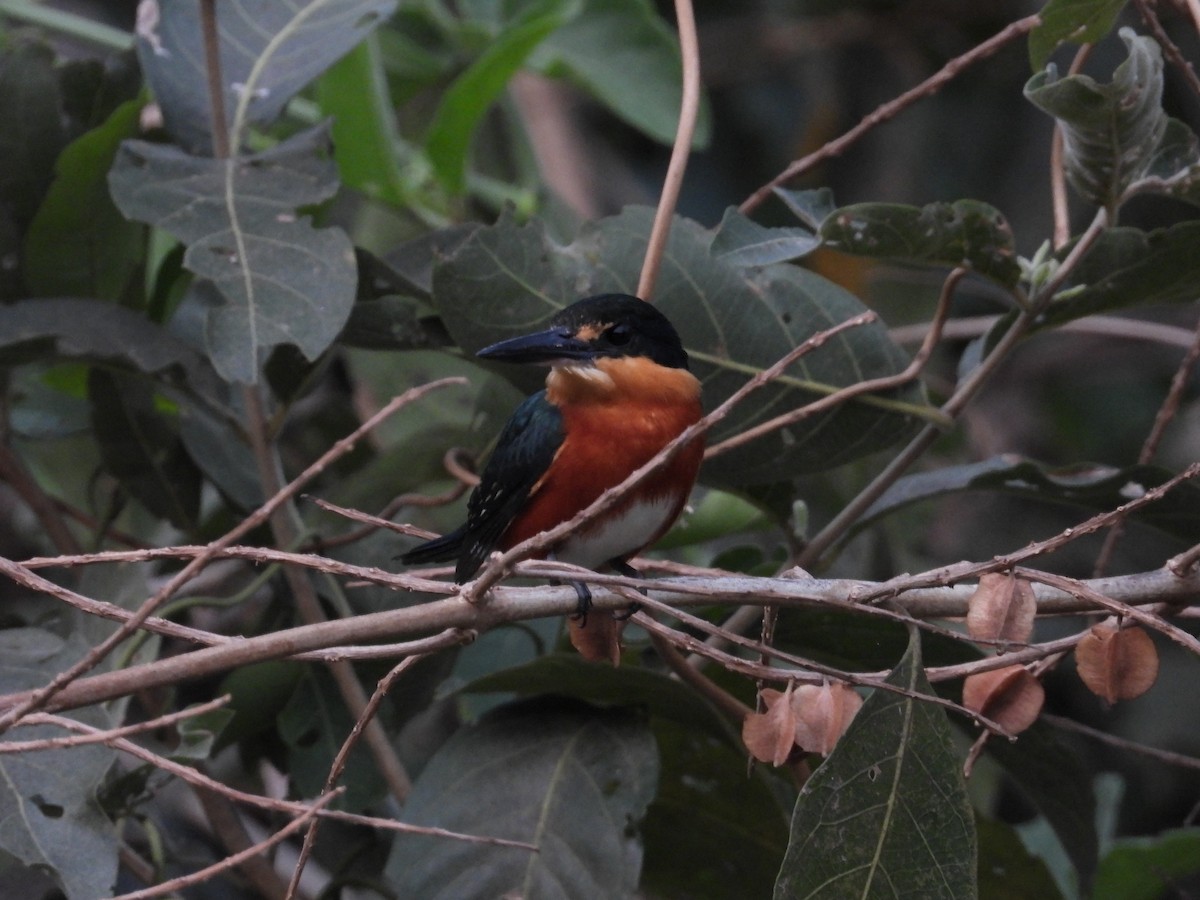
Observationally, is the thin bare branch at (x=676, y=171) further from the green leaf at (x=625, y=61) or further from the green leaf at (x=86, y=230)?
the green leaf at (x=625, y=61)

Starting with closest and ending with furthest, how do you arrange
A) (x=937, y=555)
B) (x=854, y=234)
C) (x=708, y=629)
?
(x=708, y=629), (x=854, y=234), (x=937, y=555)

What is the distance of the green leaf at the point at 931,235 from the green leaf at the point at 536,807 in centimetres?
82

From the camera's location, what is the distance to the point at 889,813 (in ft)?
5.14

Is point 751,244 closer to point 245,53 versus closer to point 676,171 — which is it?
point 676,171

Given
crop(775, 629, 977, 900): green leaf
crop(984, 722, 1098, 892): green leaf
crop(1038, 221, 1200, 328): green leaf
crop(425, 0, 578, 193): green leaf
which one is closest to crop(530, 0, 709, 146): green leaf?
crop(425, 0, 578, 193): green leaf

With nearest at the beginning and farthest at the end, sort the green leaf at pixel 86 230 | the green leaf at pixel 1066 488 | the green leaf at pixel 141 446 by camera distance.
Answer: the green leaf at pixel 1066 488 < the green leaf at pixel 86 230 < the green leaf at pixel 141 446

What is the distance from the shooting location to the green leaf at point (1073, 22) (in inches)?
74.5

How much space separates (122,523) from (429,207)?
3.62 feet

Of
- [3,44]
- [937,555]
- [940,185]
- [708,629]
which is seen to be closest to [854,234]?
[708,629]

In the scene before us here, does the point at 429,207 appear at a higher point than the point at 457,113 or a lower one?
lower

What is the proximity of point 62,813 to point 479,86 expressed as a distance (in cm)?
199

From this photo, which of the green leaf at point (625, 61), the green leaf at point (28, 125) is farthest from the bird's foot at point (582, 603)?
the green leaf at point (625, 61)

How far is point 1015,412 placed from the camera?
225 inches

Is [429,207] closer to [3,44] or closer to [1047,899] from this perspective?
[3,44]
